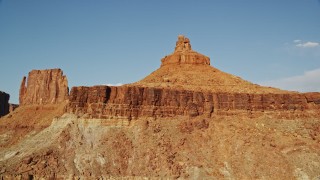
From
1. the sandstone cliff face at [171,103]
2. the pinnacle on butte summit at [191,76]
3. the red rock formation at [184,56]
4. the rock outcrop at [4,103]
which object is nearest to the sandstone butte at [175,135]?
the sandstone cliff face at [171,103]

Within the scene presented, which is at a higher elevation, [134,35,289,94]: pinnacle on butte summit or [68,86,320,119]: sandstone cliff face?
[134,35,289,94]: pinnacle on butte summit

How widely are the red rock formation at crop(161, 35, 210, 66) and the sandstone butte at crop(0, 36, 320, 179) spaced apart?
423 inches

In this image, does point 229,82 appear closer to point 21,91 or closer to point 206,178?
point 206,178

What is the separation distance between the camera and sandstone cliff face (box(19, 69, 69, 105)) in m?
128

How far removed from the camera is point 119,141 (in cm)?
8569

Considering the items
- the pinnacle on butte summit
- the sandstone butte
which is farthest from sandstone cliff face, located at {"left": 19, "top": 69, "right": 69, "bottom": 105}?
the pinnacle on butte summit

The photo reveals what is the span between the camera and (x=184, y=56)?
119938mm

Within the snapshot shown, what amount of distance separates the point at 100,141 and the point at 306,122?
41.8 metres

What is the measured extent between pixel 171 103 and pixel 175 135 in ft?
27.2

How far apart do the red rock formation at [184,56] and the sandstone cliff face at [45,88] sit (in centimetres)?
2845

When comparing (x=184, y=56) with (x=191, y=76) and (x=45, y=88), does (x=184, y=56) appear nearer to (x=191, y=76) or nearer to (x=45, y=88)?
(x=191, y=76)

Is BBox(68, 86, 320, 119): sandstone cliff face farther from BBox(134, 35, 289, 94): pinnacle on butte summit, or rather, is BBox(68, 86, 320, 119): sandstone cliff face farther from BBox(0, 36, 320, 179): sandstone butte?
BBox(134, 35, 289, 94): pinnacle on butte summit

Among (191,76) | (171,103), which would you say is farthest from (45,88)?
(171,103)

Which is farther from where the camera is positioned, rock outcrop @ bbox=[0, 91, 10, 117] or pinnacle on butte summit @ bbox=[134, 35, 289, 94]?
rock outcrop @ bbox=[0, 91, 10, 117]
